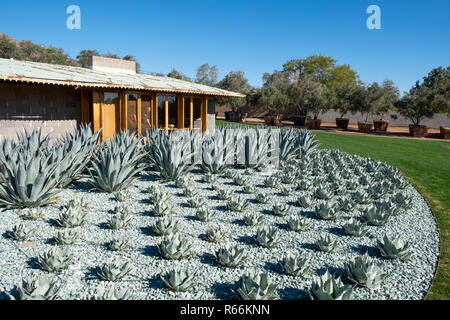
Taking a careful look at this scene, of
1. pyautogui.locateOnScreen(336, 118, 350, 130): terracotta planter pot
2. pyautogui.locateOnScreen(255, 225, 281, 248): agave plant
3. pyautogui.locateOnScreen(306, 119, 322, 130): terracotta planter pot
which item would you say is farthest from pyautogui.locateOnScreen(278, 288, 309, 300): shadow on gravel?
pyautogui.locateOnScreen(336, 118, 350, 130): terracotta planter pot

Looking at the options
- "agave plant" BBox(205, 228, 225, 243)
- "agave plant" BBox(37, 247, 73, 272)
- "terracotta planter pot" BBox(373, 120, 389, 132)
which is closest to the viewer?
"agave plant" BBox(37, 247, 73, 272)

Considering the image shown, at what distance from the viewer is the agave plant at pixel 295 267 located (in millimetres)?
3695

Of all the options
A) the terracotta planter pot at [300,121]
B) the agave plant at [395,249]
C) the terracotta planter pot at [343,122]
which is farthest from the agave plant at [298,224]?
the terracotta planter pot at [300,121]

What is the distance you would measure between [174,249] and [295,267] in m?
1.42

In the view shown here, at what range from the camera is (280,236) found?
15.7ft

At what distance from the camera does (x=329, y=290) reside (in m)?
3.12

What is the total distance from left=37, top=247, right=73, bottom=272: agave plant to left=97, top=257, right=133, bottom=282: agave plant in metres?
0.42

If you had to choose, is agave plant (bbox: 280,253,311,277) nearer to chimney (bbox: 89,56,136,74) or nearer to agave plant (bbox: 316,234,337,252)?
agave plant (bbox: 316,234,337,252)

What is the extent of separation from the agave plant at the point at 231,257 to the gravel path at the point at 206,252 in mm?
68

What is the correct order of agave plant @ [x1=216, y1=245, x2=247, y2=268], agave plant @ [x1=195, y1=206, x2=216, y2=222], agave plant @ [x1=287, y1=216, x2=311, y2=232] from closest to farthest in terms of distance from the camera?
agave plant @ [x1=216, y1=245, x2=247, y2=268] < agave plant @ [x1=287, y1=216, x2=311, y2=232] < agave plant @ [x1=195, y1=206, x2=216, y2=222]

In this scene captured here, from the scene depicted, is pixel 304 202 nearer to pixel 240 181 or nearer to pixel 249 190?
pixel 249 190

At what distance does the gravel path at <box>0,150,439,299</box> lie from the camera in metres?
3.44
